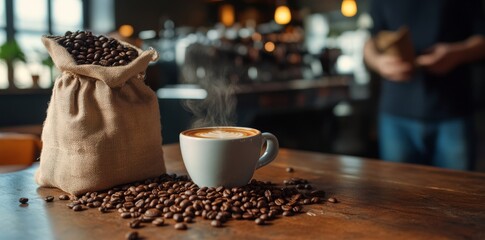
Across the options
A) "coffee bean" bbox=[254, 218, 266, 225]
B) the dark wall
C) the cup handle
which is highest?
the dark wall

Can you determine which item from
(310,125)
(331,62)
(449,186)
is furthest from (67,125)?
(331,62)

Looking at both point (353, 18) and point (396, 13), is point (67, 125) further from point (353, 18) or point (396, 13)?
point (353, 18)

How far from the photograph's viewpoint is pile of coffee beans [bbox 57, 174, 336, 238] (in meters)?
0.80

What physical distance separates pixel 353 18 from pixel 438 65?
5797 mm

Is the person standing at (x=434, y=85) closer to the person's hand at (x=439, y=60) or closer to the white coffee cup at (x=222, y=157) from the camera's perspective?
the person's hand at (x=439, y=60)

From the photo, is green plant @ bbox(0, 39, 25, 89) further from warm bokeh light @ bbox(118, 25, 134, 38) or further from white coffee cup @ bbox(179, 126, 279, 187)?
white coffee cup @ bbox(179, 126, 279, 187)

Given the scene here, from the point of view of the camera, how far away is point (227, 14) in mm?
8719

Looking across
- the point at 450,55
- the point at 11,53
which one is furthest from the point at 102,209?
the point at 11,53

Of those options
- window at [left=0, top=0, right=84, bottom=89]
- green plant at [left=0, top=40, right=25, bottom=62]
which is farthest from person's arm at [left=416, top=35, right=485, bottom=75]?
window at [left=0, top=0, right=84, bottom=89]

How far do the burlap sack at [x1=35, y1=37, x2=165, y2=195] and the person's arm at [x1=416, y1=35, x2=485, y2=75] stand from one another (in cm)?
140

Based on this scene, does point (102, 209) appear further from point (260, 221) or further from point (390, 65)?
point (390, 65)

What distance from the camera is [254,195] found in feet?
3.01

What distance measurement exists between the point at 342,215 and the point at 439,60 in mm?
1396

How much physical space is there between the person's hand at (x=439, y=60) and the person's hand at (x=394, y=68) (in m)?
0.08
